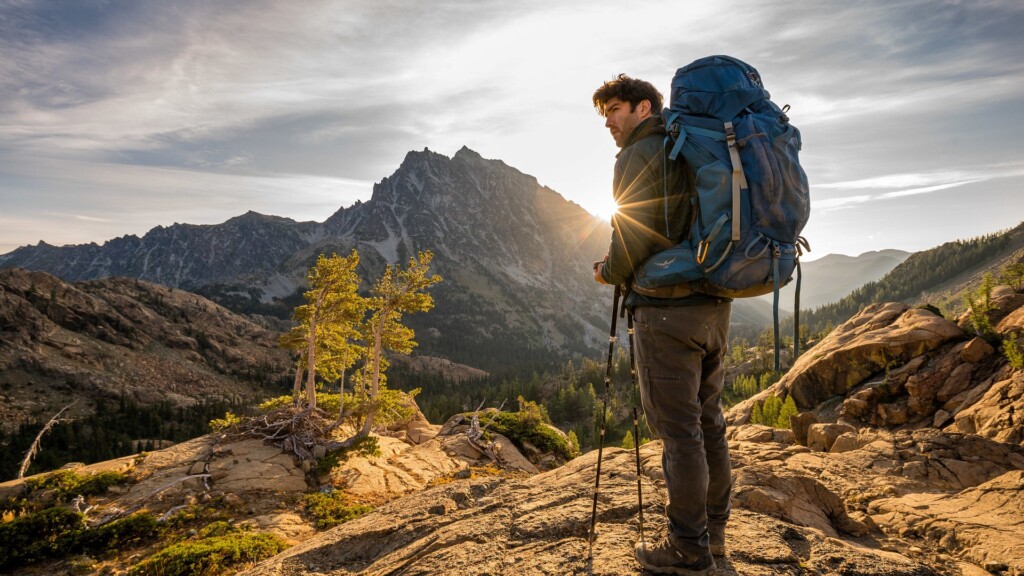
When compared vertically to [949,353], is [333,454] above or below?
below

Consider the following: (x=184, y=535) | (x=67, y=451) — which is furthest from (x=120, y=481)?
(x=67, y=451)

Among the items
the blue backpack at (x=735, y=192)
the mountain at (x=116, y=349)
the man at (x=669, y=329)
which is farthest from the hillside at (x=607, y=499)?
Answer: the mountain at (x=116, y=349)

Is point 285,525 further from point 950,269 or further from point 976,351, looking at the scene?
point 950,269

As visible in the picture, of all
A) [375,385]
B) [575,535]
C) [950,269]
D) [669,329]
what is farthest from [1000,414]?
[950,269]

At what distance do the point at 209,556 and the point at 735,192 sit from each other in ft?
35.6

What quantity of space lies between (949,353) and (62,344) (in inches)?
7079

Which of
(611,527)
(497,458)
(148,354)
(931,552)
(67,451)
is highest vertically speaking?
(611,527)

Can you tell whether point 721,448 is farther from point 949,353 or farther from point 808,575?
point 949,353

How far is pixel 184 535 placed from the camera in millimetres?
10727

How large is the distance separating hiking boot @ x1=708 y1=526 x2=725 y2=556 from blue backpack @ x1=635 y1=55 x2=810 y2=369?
7.46 ft

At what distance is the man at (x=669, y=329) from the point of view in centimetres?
342

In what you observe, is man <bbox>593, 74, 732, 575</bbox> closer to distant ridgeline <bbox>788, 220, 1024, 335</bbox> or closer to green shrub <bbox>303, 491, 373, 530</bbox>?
green shrub <bbox>303, 491, 373, 530</bbox>

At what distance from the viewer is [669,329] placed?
3443mm

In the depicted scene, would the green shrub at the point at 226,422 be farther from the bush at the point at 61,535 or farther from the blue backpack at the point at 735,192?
the blue backpack at the point at 735,192
